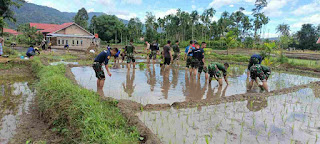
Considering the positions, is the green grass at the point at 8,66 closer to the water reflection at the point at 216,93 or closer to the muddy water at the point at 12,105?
the muddy water at the point at 12,105

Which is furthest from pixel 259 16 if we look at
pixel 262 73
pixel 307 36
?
pixel 262 73

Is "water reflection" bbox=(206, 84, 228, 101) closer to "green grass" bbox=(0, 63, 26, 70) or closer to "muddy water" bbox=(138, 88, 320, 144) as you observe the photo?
"muddy water" bbox=(138, 88, 320, 144)

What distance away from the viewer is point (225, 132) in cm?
384

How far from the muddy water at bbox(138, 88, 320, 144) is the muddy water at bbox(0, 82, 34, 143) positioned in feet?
8.07

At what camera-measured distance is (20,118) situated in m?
4.39

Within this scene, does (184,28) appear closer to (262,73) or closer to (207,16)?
(207,16)

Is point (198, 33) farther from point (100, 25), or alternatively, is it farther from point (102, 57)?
point (102, 57)

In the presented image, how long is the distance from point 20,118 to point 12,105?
1072mm

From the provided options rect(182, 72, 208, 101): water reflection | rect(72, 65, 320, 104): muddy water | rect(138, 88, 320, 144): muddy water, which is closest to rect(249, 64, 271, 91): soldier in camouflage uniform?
rect(72, 65, 320, 104): muddy water

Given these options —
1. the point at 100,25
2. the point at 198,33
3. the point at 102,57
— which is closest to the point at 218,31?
the point at 198,33

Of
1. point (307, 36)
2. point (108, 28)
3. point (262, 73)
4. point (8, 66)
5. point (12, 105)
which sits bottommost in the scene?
point (12, 105)

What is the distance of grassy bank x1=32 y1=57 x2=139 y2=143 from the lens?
3.14m

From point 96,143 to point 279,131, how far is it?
3.35m

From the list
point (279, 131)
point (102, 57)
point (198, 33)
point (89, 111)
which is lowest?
point (279, 131)
